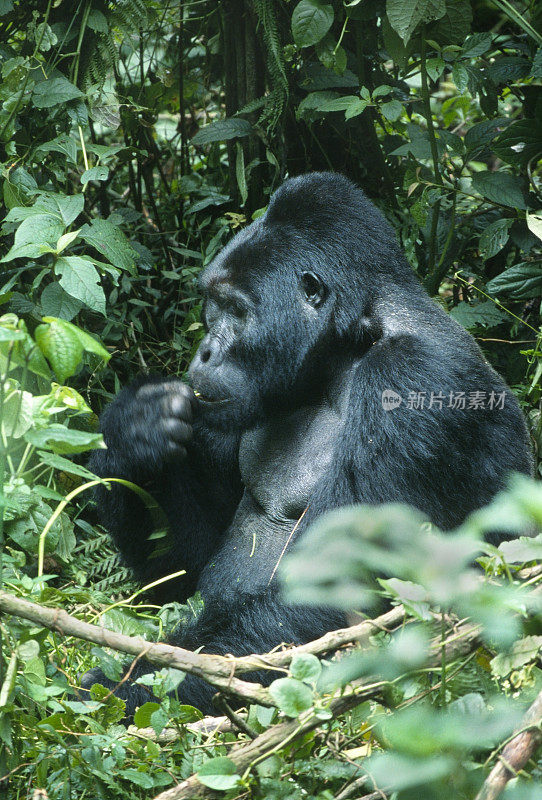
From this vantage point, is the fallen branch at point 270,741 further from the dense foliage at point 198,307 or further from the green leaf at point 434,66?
the green leaf at point 434,66

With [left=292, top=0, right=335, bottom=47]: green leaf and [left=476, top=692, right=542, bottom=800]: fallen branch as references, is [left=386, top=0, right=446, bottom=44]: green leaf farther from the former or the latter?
[left=476, top=692, right=542, bottom=800]: fallen branch

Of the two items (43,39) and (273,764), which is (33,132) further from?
(273,764)

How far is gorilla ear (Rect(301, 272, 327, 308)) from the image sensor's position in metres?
2.94

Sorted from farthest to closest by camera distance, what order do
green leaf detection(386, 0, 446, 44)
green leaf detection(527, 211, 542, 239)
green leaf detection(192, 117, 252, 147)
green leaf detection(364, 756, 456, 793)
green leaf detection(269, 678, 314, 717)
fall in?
1. green leaf detection(192, 117, 252, 147)
2. green leaf detection(527, 211, 542, 239)
3. green leaf detection(386, 0, 446, 44)
4. green leaf detection(269, 678, 314, 717)
5. green leaf detection(364, 756, 456, 793)

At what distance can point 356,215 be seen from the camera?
3051 mm

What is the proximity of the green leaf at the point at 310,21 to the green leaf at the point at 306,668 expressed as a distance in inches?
114

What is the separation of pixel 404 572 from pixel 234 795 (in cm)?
63

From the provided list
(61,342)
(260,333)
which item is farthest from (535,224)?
(61,342)

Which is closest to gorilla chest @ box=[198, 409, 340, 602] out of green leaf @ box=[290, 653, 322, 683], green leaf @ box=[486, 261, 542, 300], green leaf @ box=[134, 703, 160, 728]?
green leaf @ box=[134, 703, 160, 728]

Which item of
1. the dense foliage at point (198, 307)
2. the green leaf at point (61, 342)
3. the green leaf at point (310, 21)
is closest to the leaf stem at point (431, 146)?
the dense foliage at point (198, 307)

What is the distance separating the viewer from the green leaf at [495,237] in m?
3.99

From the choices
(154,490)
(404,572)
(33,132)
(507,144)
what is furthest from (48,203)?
(404,572)

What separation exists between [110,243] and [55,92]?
700 millimetres

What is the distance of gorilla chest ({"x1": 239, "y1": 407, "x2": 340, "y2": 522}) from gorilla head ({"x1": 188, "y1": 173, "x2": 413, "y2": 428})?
0.09 m
